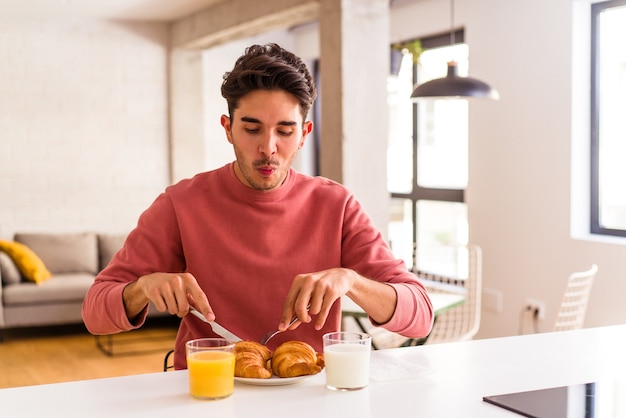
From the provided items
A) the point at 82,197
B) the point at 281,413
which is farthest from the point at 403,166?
the point at 281,413

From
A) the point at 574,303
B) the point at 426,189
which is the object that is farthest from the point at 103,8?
the point at 574,303

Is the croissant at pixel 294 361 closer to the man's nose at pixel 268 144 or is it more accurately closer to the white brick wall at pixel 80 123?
the man's nose at pixel 268 144

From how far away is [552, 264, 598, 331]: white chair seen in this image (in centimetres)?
351

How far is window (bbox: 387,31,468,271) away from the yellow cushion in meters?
2.65

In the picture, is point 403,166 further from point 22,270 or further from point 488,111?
point 22,270

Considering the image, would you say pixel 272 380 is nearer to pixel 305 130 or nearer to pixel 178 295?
pixel 178 295

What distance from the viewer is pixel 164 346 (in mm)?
5680

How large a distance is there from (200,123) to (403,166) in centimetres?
203

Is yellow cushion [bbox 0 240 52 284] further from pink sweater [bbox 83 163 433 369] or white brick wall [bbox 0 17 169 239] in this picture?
pink sweater [bbox 83 163 433 369]

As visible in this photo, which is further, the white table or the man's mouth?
the man's mouth

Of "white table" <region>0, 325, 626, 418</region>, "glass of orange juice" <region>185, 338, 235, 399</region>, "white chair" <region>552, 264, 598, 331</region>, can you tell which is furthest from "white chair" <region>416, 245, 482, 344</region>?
"glass of orange juice" <region>185, 338, 235, 399</region>

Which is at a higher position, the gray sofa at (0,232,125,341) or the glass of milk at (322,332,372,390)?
the glass of milk at (322,332,372,390)

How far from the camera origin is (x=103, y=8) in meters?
6.35

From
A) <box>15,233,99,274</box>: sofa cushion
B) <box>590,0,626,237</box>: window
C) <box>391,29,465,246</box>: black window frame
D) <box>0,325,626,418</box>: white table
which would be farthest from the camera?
<box>15,233,99,274</box>: sofa cushion
